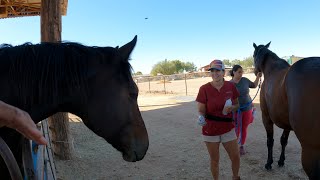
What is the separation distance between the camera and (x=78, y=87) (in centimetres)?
163

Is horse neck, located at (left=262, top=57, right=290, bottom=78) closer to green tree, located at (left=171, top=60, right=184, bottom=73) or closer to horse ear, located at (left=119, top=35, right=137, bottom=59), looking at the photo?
horse ear, located at (left=119, top=35, right=137, bottom=59)

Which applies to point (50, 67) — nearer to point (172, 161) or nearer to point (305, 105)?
point (305, 105)

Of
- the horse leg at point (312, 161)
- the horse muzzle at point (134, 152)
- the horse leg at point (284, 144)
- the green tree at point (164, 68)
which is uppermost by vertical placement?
the green tree at point (164, 68)

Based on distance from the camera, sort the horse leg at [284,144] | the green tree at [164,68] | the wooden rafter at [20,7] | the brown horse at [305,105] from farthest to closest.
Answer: the green tree at [164,68] < the wooden rafter at [20,7] < the horse leg at [284,144] < the brown horse at [305,105]

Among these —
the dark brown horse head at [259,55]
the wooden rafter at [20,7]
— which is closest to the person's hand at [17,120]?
the dark brown horse head at [259,55]

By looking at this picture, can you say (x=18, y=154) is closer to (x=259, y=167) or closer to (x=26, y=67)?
(x=26, y=67)

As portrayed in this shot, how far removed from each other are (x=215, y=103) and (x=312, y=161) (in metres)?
1.27

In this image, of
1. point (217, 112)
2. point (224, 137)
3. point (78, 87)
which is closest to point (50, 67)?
point (78, 87)

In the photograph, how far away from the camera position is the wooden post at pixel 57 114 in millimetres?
4855

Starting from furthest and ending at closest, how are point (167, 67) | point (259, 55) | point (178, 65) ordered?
point (178, 65)
point (167, 67)
point (259, 55)

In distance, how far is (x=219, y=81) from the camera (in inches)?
149

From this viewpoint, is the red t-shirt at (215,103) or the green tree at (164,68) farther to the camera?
the green tree at (164,68)

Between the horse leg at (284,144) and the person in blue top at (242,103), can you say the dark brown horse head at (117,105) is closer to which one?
the horse leg at (284,144)

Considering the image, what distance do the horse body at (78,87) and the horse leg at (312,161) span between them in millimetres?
2325
